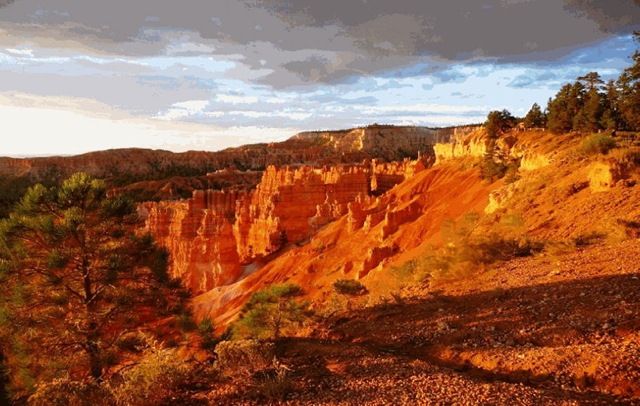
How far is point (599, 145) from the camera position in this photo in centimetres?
1975

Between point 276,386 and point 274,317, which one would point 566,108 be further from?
point 276,386

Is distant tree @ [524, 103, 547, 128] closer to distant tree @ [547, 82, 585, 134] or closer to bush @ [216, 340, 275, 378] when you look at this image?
distant tree @ [547, 82, 585, 134]

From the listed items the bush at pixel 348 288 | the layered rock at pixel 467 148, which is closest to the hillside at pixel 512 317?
the bush at pixel 348 288

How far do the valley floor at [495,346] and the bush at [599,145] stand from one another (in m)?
9.83

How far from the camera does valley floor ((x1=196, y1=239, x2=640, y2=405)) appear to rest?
5973 millimetres

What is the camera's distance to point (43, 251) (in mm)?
10125

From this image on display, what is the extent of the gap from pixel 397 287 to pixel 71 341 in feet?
29.5

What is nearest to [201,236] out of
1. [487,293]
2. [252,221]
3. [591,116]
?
[252,221]

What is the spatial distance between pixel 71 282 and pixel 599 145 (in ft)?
65.4

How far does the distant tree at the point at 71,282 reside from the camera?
9.65 m

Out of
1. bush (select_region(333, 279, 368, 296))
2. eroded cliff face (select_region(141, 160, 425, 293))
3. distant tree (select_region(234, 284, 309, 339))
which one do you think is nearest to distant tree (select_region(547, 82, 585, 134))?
eroded cliff face (select_region(141, 160, 425, 293))

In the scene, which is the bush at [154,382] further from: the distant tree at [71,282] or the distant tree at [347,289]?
the distant tree at [347,289]

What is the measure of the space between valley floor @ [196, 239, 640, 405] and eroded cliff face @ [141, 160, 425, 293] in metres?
Answer: 29.2

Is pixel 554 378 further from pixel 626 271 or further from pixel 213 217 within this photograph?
pixel 213 217
